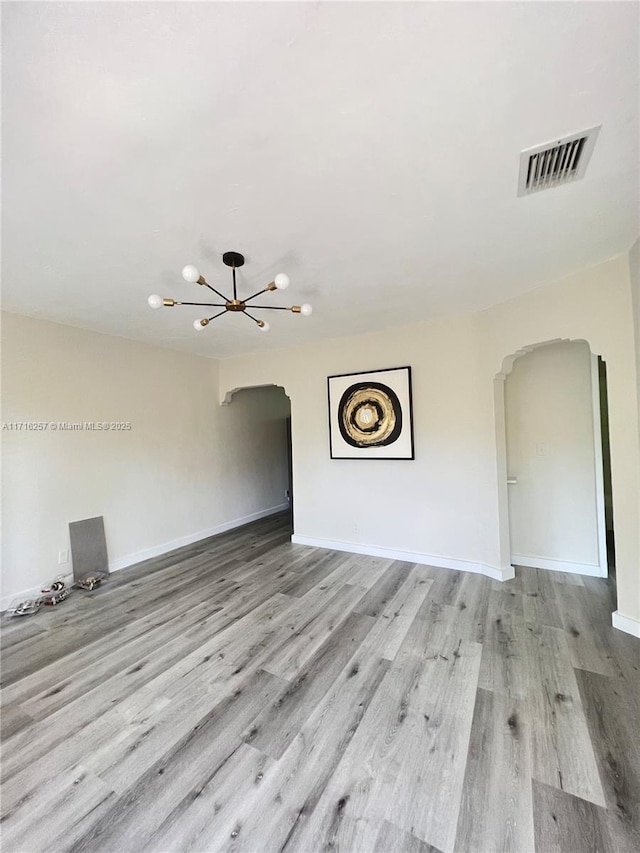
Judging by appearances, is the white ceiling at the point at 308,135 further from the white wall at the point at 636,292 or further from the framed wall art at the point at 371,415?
the framed wall art at the point at 371,415

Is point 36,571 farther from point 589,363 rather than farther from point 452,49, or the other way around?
point 589,363

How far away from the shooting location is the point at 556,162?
4.85 feet

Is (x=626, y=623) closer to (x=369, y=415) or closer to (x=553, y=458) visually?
(x=553, y=458)

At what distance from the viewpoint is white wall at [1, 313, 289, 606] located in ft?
10.2

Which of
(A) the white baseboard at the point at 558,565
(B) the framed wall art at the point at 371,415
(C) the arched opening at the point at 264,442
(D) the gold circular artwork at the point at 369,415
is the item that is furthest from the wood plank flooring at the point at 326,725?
(C) the arched opening at the point at 264,442

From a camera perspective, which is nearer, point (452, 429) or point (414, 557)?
point (452, 429)

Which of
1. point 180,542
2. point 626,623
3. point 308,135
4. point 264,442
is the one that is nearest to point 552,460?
point 626,623

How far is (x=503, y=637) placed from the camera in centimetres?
235

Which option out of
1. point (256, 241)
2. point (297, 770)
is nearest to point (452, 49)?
point (256, 241)

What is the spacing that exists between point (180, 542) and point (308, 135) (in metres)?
4.63

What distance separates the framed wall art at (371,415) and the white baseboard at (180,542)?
90.8 inches

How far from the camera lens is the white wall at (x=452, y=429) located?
237 cm

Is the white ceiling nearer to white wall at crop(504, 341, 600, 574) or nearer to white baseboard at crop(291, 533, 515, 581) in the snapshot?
white wall at crop(504, 341, 600, 574)

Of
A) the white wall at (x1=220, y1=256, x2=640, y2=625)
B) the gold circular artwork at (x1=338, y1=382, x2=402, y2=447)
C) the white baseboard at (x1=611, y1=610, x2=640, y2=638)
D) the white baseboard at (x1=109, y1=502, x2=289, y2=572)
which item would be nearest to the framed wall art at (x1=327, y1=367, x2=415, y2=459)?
the gold circular artwork at (x1=338, y1=382, x2=402, y2=447)
